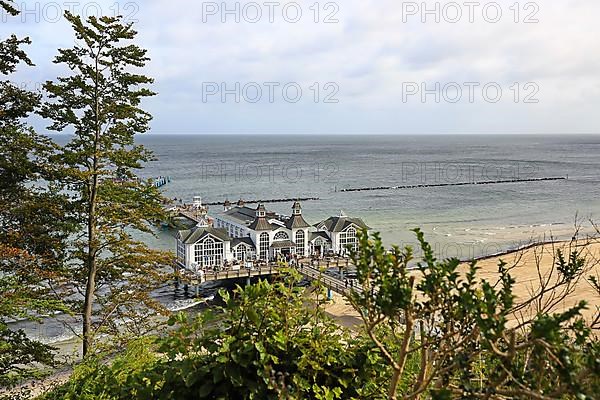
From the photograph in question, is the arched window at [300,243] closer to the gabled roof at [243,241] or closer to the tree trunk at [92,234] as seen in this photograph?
the gabled roof at [243,241]

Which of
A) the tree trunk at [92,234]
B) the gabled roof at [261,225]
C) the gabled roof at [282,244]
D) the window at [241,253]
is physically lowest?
the window at [241,253]

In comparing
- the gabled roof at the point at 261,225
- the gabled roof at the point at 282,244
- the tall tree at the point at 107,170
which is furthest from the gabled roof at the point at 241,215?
the tall tree at the point at 107,170

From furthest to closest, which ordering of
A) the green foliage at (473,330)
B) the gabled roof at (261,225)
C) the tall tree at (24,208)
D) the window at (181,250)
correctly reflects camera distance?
the gabled roof at (261,225) < the window at (181,250) < the tall tree at (24,208) < the green foliage at (473,330)

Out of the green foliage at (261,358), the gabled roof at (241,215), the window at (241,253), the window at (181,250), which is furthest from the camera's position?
the gabled roof at (241,215)

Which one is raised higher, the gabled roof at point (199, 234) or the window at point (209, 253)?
the gabled roof at point (199, 234)

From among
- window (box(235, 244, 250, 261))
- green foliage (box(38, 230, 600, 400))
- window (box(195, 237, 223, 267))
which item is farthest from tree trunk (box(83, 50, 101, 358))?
window (box(235, 244, 250, 261))

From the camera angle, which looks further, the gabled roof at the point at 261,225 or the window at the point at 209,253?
the gabled roof at the point at 261,225
